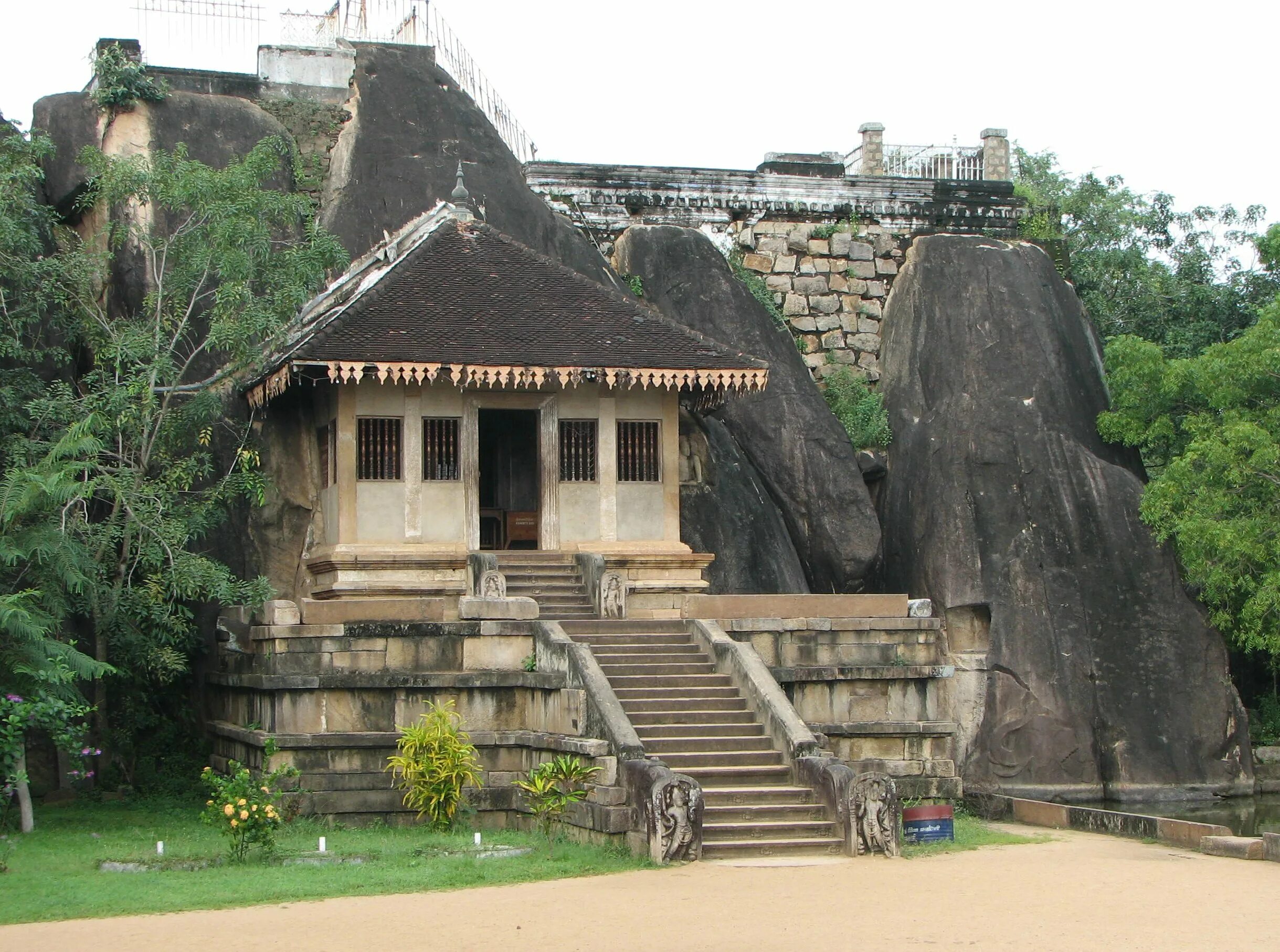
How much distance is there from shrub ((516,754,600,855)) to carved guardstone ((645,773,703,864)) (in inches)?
40.3

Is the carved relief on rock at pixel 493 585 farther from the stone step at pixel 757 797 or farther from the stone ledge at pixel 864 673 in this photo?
the stone step at pixel 757 797

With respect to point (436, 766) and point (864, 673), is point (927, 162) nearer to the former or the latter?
point (864, 673)

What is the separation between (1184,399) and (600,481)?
1156 cm

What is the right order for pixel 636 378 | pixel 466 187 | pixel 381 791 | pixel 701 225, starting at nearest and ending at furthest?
pixel 381 791, pixel 636 378, pixel 466 187, pixel 701 225

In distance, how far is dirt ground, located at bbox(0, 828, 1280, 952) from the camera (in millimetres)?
9938

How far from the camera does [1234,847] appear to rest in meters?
13.9

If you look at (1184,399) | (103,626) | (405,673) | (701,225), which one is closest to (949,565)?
(1184,399)

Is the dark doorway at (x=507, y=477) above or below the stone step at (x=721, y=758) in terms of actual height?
above

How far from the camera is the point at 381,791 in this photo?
15641mm

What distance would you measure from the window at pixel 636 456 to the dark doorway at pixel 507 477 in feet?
5.81

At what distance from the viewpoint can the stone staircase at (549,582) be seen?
58.6ft

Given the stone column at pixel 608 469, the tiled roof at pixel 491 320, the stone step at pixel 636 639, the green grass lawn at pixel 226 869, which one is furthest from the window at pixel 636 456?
the green grass lawn at pixel 226 869

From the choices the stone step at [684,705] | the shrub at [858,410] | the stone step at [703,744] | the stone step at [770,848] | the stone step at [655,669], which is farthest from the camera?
the shrub at [858,410]

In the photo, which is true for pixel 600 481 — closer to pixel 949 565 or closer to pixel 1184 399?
pixel 949 565
